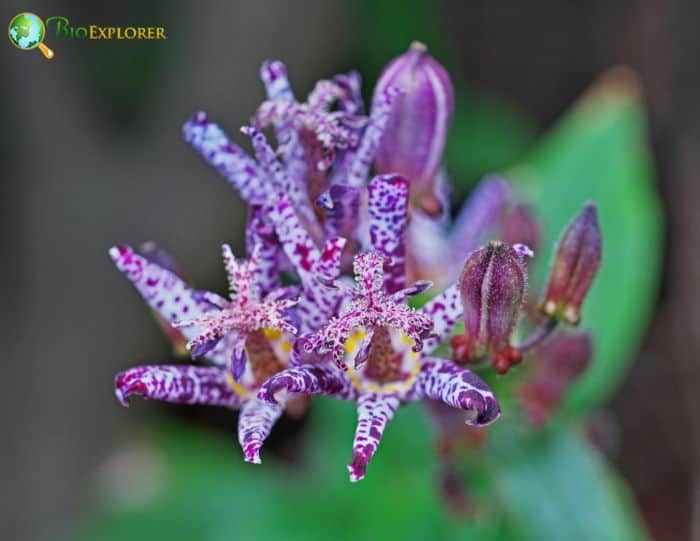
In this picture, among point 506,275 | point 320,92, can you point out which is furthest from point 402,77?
point 506,275

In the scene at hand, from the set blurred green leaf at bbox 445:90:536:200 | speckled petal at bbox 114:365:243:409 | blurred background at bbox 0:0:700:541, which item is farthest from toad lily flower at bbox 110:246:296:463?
blurred green leaf at bbox 445:90:536:200

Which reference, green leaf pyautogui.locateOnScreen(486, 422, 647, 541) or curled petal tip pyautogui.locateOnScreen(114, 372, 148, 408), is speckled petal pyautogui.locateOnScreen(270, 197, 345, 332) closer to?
curled petal tip pyautogui.locateOnScreen(114, 372, 148, 408)

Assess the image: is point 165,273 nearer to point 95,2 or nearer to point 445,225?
point 445,225

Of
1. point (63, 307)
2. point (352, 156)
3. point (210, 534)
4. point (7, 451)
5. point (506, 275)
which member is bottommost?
point (210, 534)

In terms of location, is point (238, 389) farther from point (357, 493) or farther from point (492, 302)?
point (357, 493)

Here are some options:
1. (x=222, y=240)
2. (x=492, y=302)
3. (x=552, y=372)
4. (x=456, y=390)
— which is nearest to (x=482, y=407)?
(x=456, y=390)

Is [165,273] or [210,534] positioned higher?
[165,273]

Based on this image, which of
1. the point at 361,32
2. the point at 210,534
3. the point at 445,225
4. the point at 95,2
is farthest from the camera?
the point at 361,32

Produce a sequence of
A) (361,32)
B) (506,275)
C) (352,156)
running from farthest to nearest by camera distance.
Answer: (361,32), (352,156), (506,275)
